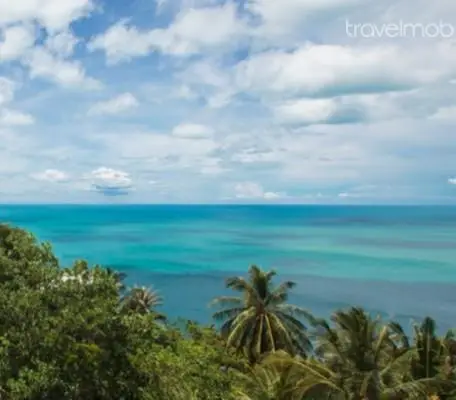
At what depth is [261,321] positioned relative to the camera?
99.9 ft

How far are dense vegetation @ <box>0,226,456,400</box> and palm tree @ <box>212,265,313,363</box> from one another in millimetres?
7439

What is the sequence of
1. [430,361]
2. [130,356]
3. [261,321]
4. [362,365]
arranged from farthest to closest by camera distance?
[261,321] < [430,361] < [362,365] < [130,356]

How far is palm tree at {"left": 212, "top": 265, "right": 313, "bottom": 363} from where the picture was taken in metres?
29.9

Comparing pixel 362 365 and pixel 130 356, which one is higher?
pixel 130 356

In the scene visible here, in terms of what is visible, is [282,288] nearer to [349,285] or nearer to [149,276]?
[349,285]

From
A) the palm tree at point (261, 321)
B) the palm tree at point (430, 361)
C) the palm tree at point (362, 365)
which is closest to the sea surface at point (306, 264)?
the palm tree at point (261, 321)

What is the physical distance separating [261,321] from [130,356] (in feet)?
57.7

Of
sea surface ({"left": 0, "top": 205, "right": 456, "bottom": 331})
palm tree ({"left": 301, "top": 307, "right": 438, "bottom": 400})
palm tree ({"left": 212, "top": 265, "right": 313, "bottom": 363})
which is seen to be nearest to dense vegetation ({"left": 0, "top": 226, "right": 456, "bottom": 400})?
palm tree ({"left": 301, "top": 307, "right": 438, "bottom": 400})

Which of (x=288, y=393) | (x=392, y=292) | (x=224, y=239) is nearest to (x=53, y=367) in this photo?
(x=288, y=393)

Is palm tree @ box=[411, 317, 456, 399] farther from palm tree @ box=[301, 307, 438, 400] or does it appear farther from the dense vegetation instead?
palm tree @ box=[301, 307, 438, 400]

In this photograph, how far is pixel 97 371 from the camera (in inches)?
508

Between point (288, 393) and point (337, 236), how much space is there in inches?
6501

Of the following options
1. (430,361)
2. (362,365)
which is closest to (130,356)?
(362,365)

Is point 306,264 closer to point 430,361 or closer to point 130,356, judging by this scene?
point 430,361
